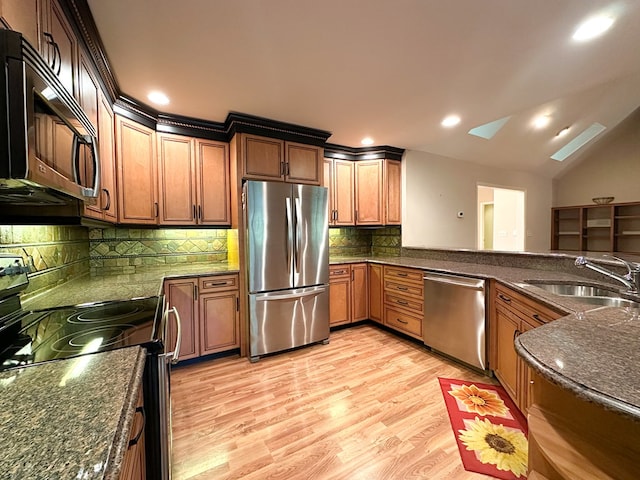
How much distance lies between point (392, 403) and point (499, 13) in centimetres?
254

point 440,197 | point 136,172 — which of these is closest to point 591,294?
point 440,197

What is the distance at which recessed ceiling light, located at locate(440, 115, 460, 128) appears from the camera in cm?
285

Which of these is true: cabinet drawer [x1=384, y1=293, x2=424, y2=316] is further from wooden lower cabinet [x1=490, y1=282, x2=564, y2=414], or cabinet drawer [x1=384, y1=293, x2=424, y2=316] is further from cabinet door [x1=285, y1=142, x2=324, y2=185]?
cabinet door [x1=285, y1=142, x2=324, y2=185]

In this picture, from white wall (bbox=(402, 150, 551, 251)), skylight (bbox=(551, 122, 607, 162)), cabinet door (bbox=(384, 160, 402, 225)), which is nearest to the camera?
cabinet door (bbox=(384, 160, 402, 225))

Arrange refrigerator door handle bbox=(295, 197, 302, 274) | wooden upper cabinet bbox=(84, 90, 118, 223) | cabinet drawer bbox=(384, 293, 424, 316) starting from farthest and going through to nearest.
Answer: cabinet drawer bbox=(384, 293, 424, 316) → refrigerator door handle bbox=(295, 197, 302, 274) → wooden upper cabinet bbox=(84, 90, 118, 223)

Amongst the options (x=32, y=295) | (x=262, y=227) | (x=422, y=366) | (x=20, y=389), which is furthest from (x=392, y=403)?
(x=32, y=295)

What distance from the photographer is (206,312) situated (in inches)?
102

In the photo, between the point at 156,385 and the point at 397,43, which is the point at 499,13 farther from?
the point at 156,385

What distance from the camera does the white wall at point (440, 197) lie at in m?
3.93

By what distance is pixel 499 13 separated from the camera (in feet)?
4.78

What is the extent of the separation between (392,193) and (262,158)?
6.34 feet

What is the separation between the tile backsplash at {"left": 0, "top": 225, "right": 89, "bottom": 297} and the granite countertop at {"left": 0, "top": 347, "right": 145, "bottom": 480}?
103cm

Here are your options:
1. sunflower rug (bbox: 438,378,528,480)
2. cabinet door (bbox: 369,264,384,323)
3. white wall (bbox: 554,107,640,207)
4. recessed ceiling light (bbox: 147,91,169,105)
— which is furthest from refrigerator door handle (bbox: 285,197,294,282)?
white wall (bbox: 554,107,640,207)

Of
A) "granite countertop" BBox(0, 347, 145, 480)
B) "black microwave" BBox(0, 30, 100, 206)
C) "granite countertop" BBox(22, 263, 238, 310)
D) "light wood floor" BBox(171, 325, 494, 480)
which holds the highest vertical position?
"black microwave" BBox(0, 30, 100, 206)
